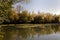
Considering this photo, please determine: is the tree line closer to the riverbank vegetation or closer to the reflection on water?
the riverbank vegetation

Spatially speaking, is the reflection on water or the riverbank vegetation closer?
the reflection on water

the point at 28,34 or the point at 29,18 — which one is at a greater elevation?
the point at 29,18

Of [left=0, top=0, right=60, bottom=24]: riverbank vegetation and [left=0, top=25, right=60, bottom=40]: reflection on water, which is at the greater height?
[left=0, top=0, right=60, bottom=24]: riverbank vegetation

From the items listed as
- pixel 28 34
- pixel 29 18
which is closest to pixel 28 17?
pixel 29 18

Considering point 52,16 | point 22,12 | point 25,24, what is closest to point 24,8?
point 22,12

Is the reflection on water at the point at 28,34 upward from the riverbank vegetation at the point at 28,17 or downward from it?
A: downward

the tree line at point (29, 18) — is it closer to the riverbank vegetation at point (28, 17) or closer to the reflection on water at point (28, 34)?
the riverbank vegetation at point (28, 17)

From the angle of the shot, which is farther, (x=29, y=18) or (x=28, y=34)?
(x=29, y=18)

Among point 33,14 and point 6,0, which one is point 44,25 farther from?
point 6,0

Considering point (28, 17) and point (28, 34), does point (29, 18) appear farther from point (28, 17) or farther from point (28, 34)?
point (28, 34)

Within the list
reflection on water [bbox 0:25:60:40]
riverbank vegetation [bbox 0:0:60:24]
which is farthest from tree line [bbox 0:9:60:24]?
reflection on water [bbox 0:25:60:40]

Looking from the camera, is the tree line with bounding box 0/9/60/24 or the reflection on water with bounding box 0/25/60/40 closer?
the reflection on water with bounding box 0/25/60/40

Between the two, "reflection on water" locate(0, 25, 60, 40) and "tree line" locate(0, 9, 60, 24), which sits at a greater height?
"tree line" locate(0, 9, 60, 24)

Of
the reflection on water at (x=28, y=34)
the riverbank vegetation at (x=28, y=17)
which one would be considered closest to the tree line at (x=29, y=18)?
the riverbank vegetation at (x=28, y=17)
